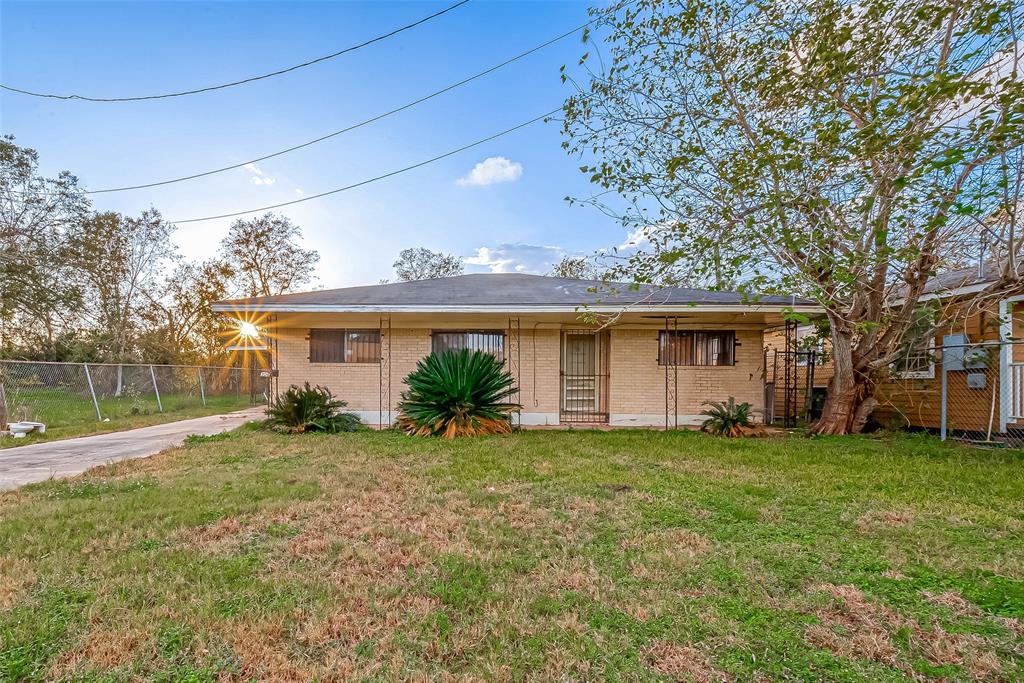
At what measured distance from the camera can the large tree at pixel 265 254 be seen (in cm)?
2291

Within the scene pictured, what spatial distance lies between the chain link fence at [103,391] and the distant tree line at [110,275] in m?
3.49

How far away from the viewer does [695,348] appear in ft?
34.0

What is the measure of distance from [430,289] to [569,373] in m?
3.72

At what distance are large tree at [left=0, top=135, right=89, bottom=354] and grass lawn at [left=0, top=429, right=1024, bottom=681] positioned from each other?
37.4ft

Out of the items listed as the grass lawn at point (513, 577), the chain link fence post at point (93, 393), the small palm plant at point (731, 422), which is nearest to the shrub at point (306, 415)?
the grass lawn at point (513, 577)

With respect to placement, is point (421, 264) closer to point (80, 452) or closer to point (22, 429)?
point (22, 429)

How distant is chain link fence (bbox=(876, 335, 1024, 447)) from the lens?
774 centimetres

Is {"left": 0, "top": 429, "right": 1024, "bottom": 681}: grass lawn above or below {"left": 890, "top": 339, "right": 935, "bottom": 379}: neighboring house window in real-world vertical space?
below

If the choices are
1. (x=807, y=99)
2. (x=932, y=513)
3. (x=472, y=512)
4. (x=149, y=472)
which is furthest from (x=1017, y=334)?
(x=149, y=472)

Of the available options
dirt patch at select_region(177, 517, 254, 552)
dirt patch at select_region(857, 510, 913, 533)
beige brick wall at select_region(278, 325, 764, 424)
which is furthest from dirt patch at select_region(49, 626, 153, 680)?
beige brick wall at select_region(278, 325, 764, 424)

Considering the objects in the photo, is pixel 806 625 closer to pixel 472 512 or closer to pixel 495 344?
pixel 472 512

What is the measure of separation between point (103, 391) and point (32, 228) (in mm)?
4772

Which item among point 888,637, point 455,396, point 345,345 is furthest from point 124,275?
point 888,637

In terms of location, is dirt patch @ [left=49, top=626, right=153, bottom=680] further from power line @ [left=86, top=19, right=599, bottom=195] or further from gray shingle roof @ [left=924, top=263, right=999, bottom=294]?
power line @ [left=86, top=19, right=599, bottom=195]
